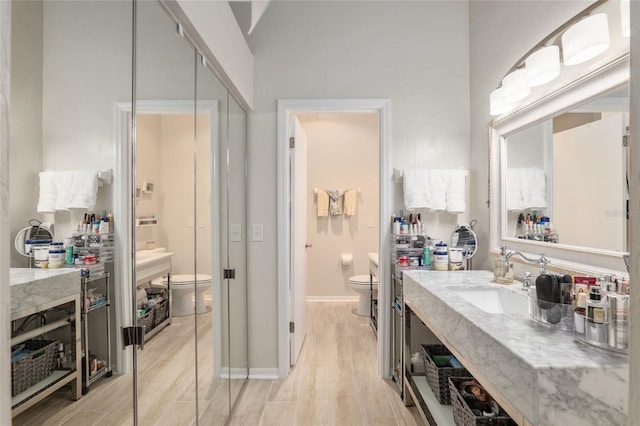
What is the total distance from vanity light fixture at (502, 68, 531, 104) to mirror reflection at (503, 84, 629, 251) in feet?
0.63

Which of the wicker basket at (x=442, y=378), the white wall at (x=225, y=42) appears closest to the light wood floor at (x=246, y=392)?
the wicker basket at (x=442, y=378)

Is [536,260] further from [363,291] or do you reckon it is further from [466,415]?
[363,291]

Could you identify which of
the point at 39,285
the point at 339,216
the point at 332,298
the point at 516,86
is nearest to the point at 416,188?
the point at 516,86

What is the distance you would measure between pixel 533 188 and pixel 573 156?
333 mm

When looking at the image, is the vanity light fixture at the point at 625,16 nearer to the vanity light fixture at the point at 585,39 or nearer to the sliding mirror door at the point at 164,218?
the vanity light fixture at the point at 585,39

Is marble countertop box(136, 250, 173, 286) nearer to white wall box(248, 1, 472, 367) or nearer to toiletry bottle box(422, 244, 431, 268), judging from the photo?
white wall box(248, 1, 472, 367)

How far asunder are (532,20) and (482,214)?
3.87ft

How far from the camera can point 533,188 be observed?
1812 mm

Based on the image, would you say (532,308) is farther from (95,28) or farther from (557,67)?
(95,28)

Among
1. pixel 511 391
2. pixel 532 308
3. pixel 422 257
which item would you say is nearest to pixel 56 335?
pixel 511 391

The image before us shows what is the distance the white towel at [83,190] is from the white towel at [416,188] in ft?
6.32

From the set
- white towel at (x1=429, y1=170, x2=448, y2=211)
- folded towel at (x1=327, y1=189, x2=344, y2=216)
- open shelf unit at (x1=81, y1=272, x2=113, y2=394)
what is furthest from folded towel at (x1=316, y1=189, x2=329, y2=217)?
Result: open shelf unit at (x1=81, y1=272, x2=113, y2=394)

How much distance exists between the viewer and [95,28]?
91cm

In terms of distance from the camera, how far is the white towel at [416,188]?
93.7 inches
